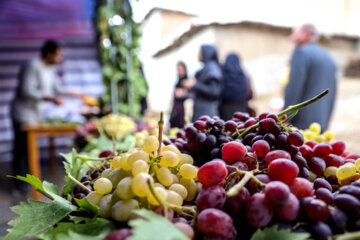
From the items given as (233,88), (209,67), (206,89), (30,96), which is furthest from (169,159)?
(30,96)

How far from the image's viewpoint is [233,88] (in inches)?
144

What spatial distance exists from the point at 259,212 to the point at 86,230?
239 mm

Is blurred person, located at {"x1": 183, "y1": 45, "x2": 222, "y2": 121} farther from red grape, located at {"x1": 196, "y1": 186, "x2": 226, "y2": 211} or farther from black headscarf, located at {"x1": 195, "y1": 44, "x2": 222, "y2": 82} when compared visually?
red grape, located at {"x1": 196, "y1": 186, "x2": 226, "y2": 211}

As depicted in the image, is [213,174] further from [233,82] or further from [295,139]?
[233,82]

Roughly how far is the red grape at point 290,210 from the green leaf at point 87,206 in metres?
0.26

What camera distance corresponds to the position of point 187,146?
61 centimetres

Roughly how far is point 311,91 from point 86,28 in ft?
15.0

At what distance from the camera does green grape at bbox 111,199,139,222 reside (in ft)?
1.40

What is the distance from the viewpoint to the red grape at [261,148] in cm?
51

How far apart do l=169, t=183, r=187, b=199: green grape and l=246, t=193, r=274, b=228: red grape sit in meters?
0.11

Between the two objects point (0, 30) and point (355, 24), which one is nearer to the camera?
point (0, 30)

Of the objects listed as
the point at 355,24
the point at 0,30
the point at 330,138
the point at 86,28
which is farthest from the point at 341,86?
the point at 330,138

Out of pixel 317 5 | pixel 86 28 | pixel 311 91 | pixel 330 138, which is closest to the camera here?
pixel 330 138

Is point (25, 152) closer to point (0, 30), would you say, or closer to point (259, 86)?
point (0, 30)
